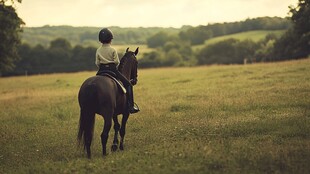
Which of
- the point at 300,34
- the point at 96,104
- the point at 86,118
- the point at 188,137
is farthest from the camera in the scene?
the point at 300,34

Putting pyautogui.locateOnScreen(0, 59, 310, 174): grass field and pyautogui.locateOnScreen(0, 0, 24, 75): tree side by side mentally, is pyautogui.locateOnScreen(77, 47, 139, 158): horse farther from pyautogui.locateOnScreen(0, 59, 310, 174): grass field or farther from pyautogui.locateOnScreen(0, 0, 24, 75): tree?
pyautogui.locateOnScreen(0, 0, 24, 75): tree

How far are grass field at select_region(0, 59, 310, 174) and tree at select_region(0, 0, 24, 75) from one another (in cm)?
1736

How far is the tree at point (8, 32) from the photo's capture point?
37.6 metres

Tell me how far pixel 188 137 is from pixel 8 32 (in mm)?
31765

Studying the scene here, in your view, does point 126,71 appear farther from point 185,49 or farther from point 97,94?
point 185,49

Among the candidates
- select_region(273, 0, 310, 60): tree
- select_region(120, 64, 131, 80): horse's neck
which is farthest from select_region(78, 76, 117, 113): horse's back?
select_region(273, 0, 310, 60): tree

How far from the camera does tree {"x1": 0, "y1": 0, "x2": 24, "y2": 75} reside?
37.6 meters

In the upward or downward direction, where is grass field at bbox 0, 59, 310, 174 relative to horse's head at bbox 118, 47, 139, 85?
downward

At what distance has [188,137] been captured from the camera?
39.1 feet

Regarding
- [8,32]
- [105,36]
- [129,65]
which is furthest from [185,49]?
[105,36]

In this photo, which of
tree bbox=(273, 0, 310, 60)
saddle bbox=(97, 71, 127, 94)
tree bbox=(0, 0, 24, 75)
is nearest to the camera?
saddle bbox=(97, 71, 127, 94)

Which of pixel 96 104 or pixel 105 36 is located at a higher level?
pixel 105 36

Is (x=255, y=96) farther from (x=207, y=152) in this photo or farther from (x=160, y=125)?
(x=207, y=152)

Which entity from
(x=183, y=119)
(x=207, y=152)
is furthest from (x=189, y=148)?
(x=183, y=119)
